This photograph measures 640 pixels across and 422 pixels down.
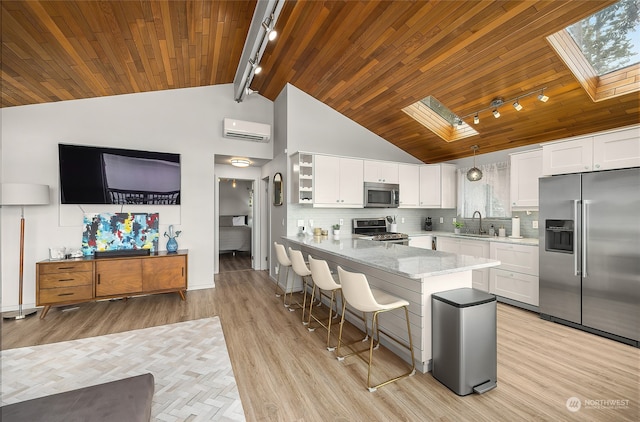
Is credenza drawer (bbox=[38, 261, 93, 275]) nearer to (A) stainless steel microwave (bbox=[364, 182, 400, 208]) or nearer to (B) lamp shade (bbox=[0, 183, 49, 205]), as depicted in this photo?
(B) lamp shade (bbox=[0, 183, 49, 205])

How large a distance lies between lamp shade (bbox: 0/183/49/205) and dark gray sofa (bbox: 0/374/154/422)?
127 inches

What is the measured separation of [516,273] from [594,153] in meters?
1.76

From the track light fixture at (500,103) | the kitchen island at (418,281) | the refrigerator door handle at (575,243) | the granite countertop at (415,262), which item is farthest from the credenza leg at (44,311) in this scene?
the refrigerator door handle at (575,243)

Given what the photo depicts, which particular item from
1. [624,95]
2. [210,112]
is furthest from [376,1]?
[210,112]

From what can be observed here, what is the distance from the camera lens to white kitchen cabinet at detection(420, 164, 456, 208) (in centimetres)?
541

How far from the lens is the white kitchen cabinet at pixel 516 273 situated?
11.9 feet

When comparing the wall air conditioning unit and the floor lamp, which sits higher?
the wall air conditioning unit

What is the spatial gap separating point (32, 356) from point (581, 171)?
614 centimetres

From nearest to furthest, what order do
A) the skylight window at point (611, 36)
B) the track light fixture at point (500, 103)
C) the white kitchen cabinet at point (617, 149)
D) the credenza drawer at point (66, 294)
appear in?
1. the skylight window at point (611, 36)
2. the white kitchen cabinet at point (617, 149)
3. the track light fixture at point (500, 103)
4. the credenza drawer at point (66, 294)

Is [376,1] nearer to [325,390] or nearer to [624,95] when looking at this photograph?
[624,95]

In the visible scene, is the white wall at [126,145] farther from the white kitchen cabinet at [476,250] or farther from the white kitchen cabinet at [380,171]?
the white kitchen cabinet at [476,250]

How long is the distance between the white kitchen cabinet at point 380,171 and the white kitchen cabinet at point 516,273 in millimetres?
2031

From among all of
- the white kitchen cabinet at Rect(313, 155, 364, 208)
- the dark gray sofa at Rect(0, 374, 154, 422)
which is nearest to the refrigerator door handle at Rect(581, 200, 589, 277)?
the white kitchen cabinet at Rect(313, 155, 364, 208)

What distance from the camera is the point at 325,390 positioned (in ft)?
6.86
